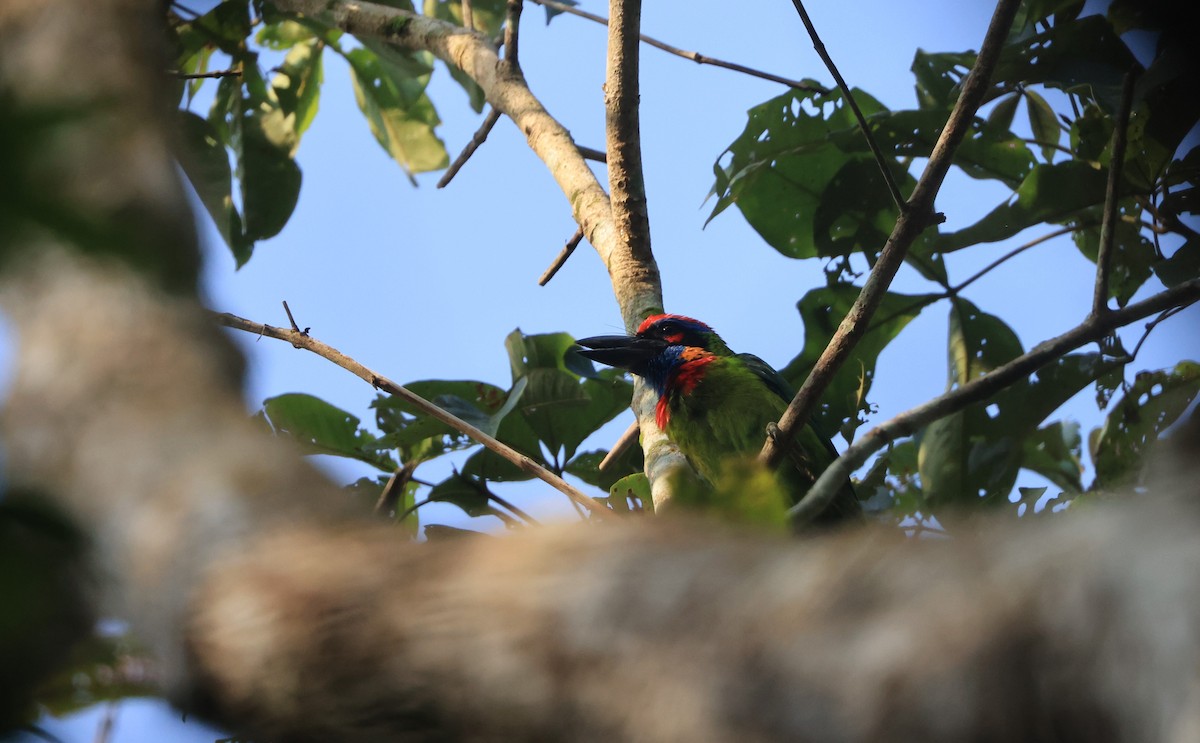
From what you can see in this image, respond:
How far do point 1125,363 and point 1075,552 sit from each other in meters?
2.51

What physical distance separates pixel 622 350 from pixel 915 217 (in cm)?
148

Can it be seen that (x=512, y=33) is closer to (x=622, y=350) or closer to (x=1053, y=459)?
(x=622, y=350)

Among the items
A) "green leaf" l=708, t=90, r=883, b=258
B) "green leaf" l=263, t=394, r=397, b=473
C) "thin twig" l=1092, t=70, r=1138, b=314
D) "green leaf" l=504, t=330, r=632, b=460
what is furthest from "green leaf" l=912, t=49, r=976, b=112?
"green leaf" l=263, t=394, r=397, b=473

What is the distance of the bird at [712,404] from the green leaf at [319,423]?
76 cm

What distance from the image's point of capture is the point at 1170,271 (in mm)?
2621

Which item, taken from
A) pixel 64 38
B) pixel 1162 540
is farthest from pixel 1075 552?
pixel 64 38

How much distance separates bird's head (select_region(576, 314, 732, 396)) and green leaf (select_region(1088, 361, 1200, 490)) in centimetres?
135

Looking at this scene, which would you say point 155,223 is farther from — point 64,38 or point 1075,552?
point 1075,552

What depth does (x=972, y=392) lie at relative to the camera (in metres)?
1.57

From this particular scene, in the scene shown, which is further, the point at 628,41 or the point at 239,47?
the point at 239,47

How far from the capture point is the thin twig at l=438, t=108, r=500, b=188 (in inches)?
135

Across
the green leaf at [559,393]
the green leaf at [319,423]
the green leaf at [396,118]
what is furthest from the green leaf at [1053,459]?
the green leaf at [396,118]

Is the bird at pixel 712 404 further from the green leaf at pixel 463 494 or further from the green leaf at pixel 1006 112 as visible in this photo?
the green leaf at pixel 1006 112

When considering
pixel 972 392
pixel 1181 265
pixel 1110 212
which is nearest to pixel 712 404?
pixel 1181 265
